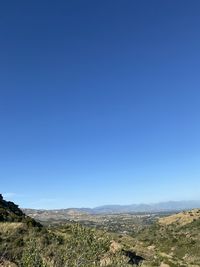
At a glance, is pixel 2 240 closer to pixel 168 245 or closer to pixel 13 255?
pixel 13 255

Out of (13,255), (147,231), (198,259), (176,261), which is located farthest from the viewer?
(147,231)

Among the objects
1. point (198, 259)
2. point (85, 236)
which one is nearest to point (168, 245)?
point (198, 259)

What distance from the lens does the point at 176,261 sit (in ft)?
243

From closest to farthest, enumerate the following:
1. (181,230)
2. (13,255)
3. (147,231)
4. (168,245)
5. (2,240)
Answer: (13,255) → (2,240) → (168,245) → (181,230) → (147,231)

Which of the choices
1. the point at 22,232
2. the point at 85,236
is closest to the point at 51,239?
the point at 22,232

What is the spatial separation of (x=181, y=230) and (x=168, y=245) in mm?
45264

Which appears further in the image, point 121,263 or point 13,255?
point 13,255

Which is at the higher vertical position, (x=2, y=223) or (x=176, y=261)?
(x=2, y=223)

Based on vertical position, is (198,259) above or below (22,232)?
below

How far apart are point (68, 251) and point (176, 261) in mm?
49990

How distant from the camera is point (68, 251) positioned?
95.6 feet

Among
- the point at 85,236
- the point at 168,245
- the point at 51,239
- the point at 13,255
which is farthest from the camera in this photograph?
the point at 168,245

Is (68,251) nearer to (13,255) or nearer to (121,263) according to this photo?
(121,263)

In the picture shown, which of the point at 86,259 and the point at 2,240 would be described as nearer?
the point at 86,259
